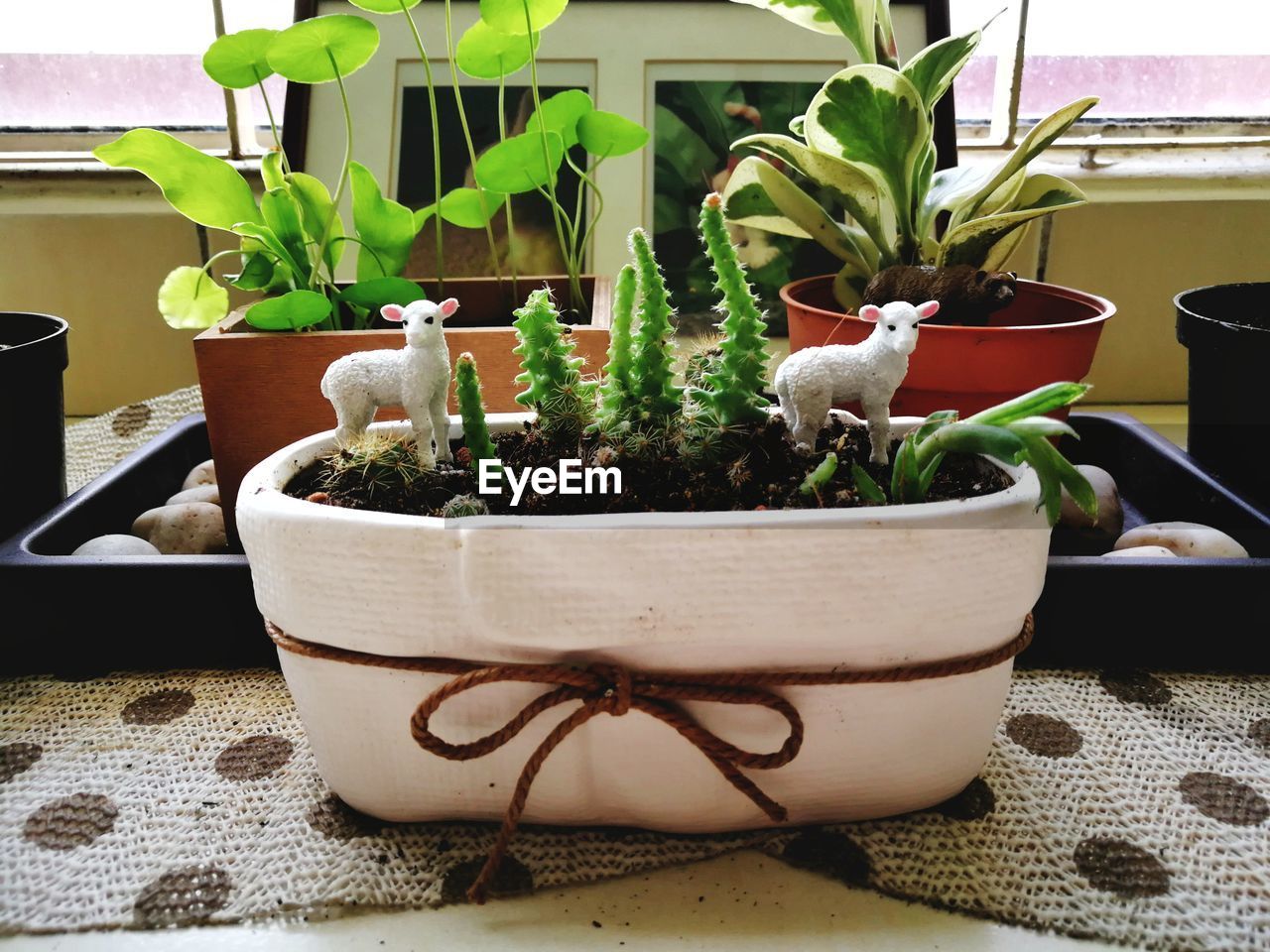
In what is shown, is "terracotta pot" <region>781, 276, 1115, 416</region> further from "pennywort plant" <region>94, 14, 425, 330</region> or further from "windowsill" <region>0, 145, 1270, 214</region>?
"windowsill" <region>0, 145, 1270, 214</region>

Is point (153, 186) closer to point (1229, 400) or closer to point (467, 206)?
point (467, 206)

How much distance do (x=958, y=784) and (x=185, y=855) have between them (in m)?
0.38

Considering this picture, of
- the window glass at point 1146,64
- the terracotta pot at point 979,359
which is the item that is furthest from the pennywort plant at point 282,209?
the window glass at point 1146,64

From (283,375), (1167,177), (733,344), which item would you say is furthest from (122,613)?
(1167,177)

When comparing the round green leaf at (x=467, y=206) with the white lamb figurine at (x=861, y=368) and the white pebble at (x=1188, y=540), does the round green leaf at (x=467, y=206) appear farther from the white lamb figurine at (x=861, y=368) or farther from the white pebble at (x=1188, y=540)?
the white pebble at (x=1188, y=540)

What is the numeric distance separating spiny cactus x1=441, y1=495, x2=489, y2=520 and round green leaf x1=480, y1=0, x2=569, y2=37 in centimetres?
34

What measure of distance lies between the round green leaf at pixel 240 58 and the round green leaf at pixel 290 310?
146 millimetres

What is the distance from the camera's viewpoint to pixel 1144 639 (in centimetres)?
61

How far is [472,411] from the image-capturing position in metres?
0.48

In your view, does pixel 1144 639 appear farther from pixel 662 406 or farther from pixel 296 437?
pixel 296 437

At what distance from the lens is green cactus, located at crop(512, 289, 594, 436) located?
0.50 m

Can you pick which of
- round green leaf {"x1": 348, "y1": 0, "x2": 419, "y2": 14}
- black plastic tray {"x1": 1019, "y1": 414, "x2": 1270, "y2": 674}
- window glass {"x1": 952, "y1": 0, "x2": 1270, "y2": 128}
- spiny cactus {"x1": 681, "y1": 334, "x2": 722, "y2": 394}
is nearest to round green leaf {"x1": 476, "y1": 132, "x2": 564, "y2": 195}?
round green leaf {"x1": 348, "y1": 0, "x2": 419, "y2": 14}

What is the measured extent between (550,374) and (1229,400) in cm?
51

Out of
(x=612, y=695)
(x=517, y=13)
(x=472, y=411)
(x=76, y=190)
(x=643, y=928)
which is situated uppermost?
(x=517, y=13)
